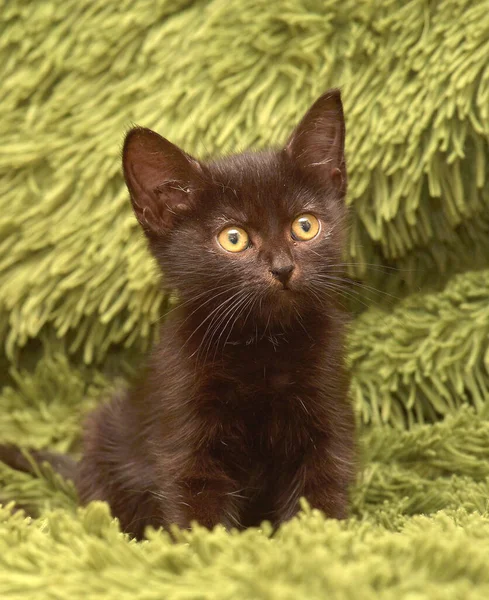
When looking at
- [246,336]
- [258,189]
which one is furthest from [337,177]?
[246,336]

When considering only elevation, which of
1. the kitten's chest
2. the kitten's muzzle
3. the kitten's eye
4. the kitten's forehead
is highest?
the kitten's forehead

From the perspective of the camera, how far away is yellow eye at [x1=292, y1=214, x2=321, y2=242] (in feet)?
3.79

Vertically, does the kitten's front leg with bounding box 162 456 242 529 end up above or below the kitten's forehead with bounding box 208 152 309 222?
below

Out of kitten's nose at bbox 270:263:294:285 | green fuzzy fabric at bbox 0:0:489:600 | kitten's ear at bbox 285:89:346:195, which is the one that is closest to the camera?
kitten's nose at bbox 270:263:294:285

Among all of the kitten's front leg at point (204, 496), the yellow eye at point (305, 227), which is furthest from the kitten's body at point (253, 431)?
the yellow eye at point (305, 227)

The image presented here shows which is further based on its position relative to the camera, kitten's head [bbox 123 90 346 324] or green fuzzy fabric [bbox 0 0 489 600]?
green fuzzy fabric [bbox 0 0 489 600]

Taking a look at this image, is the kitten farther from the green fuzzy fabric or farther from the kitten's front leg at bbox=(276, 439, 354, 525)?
the green fuzzy fabric

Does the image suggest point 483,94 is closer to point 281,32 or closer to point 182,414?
point 281,32

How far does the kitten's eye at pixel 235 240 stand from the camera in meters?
1.13

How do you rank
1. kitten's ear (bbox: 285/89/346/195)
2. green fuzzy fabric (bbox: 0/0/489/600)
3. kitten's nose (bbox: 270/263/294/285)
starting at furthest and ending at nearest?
green fuzzy fabric (bbox: 0/0/489/600) < kitten's ear (bbox: 285/89/346/195) < kitten's nose (bbox: 270/263/294/285)

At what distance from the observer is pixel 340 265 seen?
1.18 metres

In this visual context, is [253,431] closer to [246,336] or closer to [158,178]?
[246,336]

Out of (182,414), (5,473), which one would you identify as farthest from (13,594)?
(5,473)

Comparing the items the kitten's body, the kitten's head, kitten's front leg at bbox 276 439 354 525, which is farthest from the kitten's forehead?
kitten's front leg at bbox 276 439 354 525
